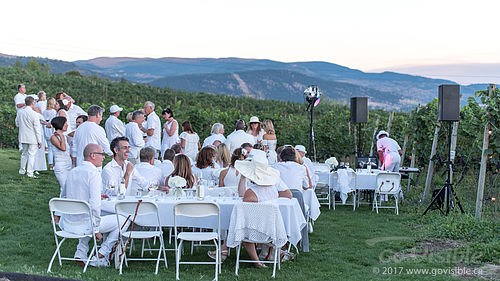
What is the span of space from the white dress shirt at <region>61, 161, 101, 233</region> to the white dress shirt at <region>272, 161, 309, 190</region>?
8.42 feet

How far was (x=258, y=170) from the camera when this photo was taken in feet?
18.5

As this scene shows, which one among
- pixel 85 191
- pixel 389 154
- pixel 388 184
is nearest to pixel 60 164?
pixel 85 191

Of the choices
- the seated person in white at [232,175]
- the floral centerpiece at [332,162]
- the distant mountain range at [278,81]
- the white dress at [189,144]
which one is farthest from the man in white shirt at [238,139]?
the distant mountain range at [278,81]

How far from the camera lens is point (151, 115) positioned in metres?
10.2

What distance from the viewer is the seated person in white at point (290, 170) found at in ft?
23.0

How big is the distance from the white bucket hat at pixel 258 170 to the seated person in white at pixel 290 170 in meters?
1.28

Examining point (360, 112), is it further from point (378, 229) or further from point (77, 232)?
point (77, 232)

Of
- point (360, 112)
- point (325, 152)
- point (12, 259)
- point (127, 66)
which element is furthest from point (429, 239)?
point (127, 66)

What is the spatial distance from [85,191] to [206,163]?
211 centimetres

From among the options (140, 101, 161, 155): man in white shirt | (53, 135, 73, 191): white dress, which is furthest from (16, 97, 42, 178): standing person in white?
(53, 135, 73, 191): white dress

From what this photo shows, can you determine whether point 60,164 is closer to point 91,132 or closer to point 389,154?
point 91,132

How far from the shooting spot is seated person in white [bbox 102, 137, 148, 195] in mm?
6047

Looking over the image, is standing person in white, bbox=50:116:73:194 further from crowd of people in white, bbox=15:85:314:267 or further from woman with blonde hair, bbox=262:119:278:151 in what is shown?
woman with blonde hair, bbox=262:119:278:151

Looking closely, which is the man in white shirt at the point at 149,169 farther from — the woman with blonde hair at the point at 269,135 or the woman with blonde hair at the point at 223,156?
the woman with blonde hair at the point at 269,135
